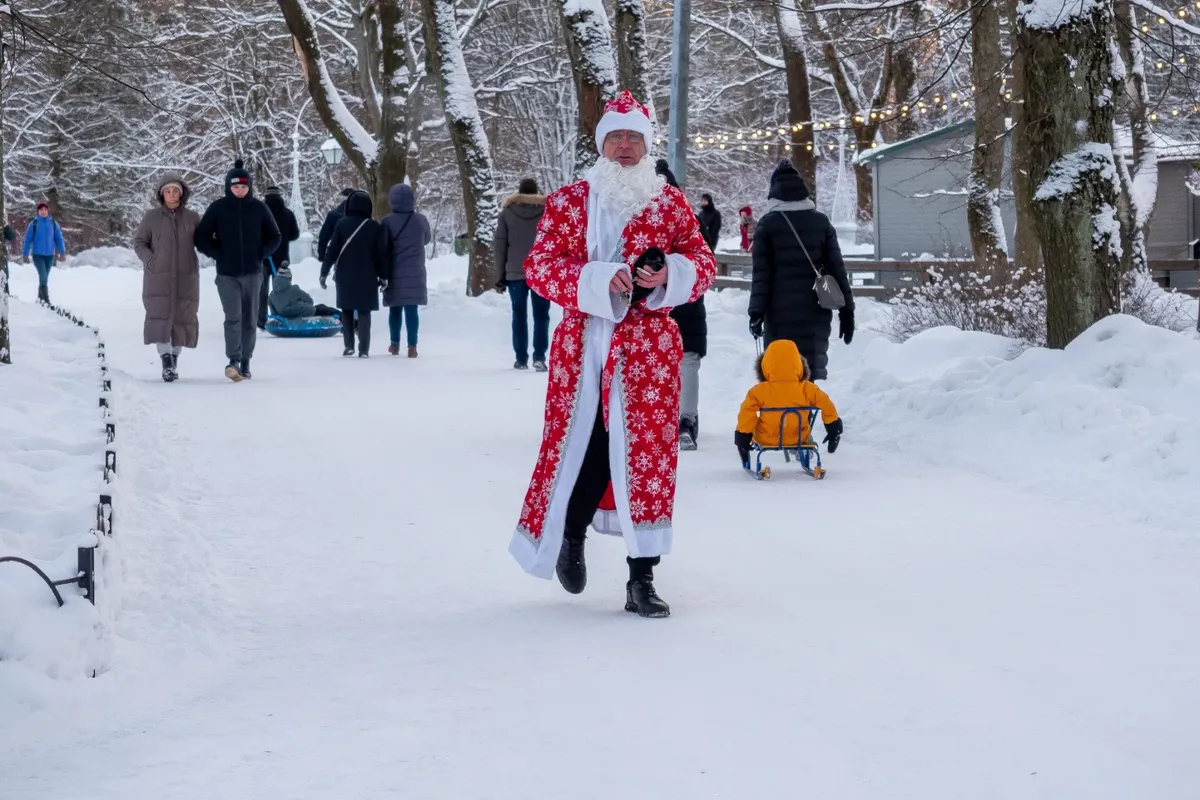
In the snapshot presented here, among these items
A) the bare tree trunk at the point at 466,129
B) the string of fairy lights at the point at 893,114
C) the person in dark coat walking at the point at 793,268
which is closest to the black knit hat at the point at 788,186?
the person in dark coat walking at the point at 793,268

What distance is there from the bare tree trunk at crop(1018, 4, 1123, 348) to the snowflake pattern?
6.06m

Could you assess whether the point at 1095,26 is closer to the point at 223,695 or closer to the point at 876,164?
the point at 223,695

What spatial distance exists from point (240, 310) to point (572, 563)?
9341mm

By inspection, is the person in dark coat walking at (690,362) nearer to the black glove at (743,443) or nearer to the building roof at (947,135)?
the black glove at (743,443)

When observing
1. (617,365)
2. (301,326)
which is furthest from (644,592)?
(301,326)

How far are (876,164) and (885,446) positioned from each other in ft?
72.8

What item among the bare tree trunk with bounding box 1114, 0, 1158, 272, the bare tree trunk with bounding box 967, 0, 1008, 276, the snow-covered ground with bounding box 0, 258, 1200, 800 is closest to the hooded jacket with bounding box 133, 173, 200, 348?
the snow-covered ground with bounding box 0, 258, 1200, 800

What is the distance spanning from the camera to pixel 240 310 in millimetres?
15094

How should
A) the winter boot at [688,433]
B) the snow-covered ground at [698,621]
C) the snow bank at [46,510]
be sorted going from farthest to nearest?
the winter boot at [688,433] → the snow bank at [46,510] → the snow-covered ground at [698,621]

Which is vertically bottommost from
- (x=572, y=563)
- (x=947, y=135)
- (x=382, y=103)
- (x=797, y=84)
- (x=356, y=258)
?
(x=572, y=563)

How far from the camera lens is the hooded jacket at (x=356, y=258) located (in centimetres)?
1814

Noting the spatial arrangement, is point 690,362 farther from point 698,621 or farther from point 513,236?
point 513,236

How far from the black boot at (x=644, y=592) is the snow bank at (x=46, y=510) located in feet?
6.38

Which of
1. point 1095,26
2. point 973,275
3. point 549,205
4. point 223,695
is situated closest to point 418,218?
point 973,275
